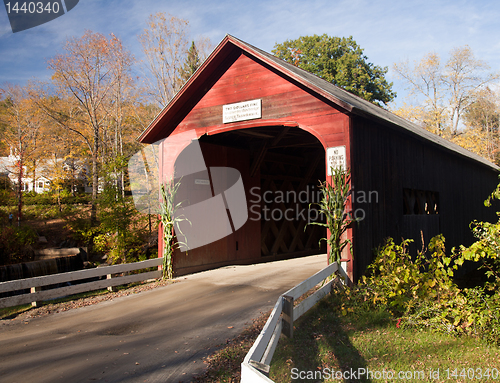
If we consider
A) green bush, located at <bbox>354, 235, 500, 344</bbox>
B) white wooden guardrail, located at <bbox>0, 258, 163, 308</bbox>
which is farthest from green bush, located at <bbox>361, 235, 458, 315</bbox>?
white wooden guardrail, located at <bbox>0, 258, 163, 308</bbox>

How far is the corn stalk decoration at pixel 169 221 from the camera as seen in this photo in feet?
29.1

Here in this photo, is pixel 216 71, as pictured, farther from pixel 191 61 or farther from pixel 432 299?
pixel 191 61

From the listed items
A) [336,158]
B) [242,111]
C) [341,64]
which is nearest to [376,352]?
[336,158]

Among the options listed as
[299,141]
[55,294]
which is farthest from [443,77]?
[55,294]

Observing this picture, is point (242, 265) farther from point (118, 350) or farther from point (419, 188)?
point (118, 350)

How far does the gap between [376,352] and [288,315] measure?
110cm

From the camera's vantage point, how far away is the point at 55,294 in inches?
277

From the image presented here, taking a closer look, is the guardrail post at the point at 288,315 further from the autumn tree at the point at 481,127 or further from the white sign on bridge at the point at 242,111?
the autumn tree at the point at 481,127

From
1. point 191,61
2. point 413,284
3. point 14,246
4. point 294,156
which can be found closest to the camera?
point 413,284

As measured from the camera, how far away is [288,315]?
4555 millimetres

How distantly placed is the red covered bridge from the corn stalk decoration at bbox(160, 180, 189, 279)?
24cm

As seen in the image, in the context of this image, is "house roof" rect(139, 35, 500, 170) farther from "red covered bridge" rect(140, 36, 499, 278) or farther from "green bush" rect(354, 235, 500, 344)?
"green bush" rect(354, 235, 500, 344)

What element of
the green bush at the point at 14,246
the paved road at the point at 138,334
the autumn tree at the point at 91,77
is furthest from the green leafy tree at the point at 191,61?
the paved road at the point at 138,334

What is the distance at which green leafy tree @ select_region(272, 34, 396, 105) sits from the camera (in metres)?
30.9
